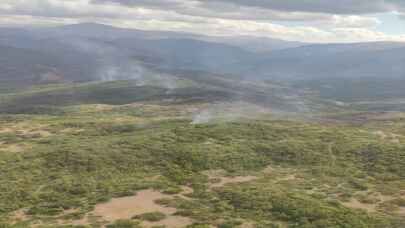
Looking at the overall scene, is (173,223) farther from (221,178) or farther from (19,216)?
(221,178)

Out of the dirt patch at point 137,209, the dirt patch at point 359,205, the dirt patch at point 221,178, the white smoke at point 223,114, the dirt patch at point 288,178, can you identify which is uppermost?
the dirt patch at point 137,209

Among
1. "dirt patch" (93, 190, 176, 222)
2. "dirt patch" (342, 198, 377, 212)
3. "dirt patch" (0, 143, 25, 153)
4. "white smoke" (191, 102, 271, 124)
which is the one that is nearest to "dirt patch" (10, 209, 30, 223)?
"dirt patch" (93, 190, 176, 222)

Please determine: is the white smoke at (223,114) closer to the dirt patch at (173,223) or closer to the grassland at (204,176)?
the grassland at (204,176)

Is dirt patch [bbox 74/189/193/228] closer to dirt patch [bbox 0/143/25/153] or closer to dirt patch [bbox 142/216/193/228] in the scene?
dirt patch [bbox 142/216/193/228]

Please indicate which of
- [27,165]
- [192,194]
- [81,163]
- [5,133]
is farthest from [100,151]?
[5,133]

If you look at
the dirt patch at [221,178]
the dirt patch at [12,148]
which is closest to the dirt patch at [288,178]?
the dirt patch at [221,178]

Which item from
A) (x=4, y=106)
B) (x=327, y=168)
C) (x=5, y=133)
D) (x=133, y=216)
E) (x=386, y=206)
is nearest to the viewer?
(x=133, y=216)

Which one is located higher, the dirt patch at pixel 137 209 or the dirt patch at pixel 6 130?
the dirt patch at pixel 137 209

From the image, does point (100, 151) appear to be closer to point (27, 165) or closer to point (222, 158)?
point (27, 165)
